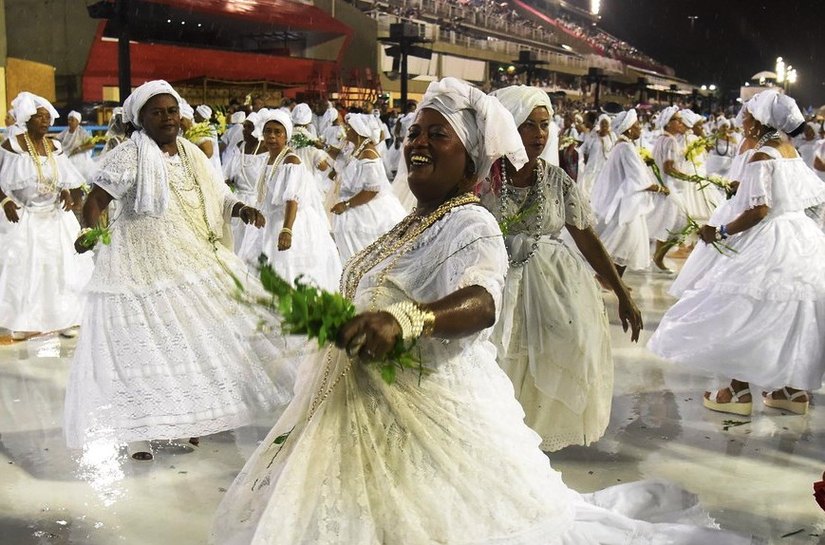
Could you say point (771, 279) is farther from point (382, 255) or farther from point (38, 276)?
Answer: point (38, 276)

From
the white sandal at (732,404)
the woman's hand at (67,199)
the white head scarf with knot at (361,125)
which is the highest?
the white head scarf with knot at (361,125)

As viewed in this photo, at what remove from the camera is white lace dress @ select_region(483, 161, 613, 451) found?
4320 mm

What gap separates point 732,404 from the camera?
5.66m

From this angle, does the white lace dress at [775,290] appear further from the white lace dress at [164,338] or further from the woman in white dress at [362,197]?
the woman in white dress at [362,197]

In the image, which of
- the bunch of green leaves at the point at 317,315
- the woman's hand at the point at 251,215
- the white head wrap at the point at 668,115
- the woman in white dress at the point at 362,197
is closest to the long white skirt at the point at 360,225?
the woman in white dress at the point at 362,197

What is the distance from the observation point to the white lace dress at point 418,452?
228 cm

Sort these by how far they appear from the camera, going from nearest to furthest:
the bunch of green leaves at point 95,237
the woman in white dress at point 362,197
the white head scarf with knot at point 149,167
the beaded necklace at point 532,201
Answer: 1. the beaded necklace at point 532,201
2. the bunch of green leaves at point 95,237
3. the white head scarf with knot at point 149,167
4. the woman in white dress at point 362,197

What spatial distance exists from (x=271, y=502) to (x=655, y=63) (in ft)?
261

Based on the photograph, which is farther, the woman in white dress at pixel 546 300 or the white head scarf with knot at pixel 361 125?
the white head scarf with knot at pixel 361 125

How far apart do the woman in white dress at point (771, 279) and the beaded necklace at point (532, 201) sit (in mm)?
1467

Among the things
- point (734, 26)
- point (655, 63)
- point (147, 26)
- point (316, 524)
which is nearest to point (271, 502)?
point (316, 524)

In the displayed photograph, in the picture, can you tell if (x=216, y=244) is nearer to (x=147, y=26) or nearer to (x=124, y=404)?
(x=124, y=404)

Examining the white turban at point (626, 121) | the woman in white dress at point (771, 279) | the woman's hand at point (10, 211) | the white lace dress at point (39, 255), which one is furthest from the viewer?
the white turban at point (626, 121)

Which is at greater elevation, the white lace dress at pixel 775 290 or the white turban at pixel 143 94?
the white turban at pixel 143 94
